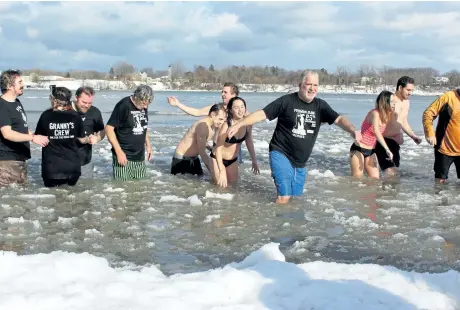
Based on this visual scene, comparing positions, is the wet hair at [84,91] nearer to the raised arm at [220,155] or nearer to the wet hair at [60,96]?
the wet hair at [60,96]

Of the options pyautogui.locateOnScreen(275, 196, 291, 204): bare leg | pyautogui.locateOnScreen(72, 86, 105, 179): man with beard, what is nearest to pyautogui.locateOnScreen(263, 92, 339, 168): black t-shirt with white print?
pyautogui.locateOnScreen(275, 196, 291, 204): bare leg

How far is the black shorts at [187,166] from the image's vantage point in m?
8.55

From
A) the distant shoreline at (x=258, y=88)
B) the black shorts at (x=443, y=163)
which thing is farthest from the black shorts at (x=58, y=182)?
the distant shoreline at (x=258, y=88)

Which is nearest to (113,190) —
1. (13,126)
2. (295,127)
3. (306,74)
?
(13,126)

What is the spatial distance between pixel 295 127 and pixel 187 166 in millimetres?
2802

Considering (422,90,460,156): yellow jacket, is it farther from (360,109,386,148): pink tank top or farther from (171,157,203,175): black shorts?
(171,157,203,175): black shorts

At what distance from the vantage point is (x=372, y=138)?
8.48 meters

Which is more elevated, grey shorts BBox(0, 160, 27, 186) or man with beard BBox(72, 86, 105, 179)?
man with beard BBox(72, 86, 105, 179)

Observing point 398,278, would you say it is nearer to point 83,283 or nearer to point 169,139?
point 83,283

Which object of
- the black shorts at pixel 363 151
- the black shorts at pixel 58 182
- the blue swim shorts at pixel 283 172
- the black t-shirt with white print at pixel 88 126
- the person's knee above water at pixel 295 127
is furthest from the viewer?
the black shorts at pixel 363 151

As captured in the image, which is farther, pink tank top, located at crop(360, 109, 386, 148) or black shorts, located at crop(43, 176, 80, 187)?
pink tank top, located at crop(360, 109, 386, 148)

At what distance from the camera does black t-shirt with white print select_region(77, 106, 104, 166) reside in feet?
25.7

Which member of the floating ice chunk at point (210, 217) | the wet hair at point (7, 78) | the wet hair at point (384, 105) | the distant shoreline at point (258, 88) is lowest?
the floating ice chunk at point (210, 217)

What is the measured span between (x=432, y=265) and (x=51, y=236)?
3725 mm
